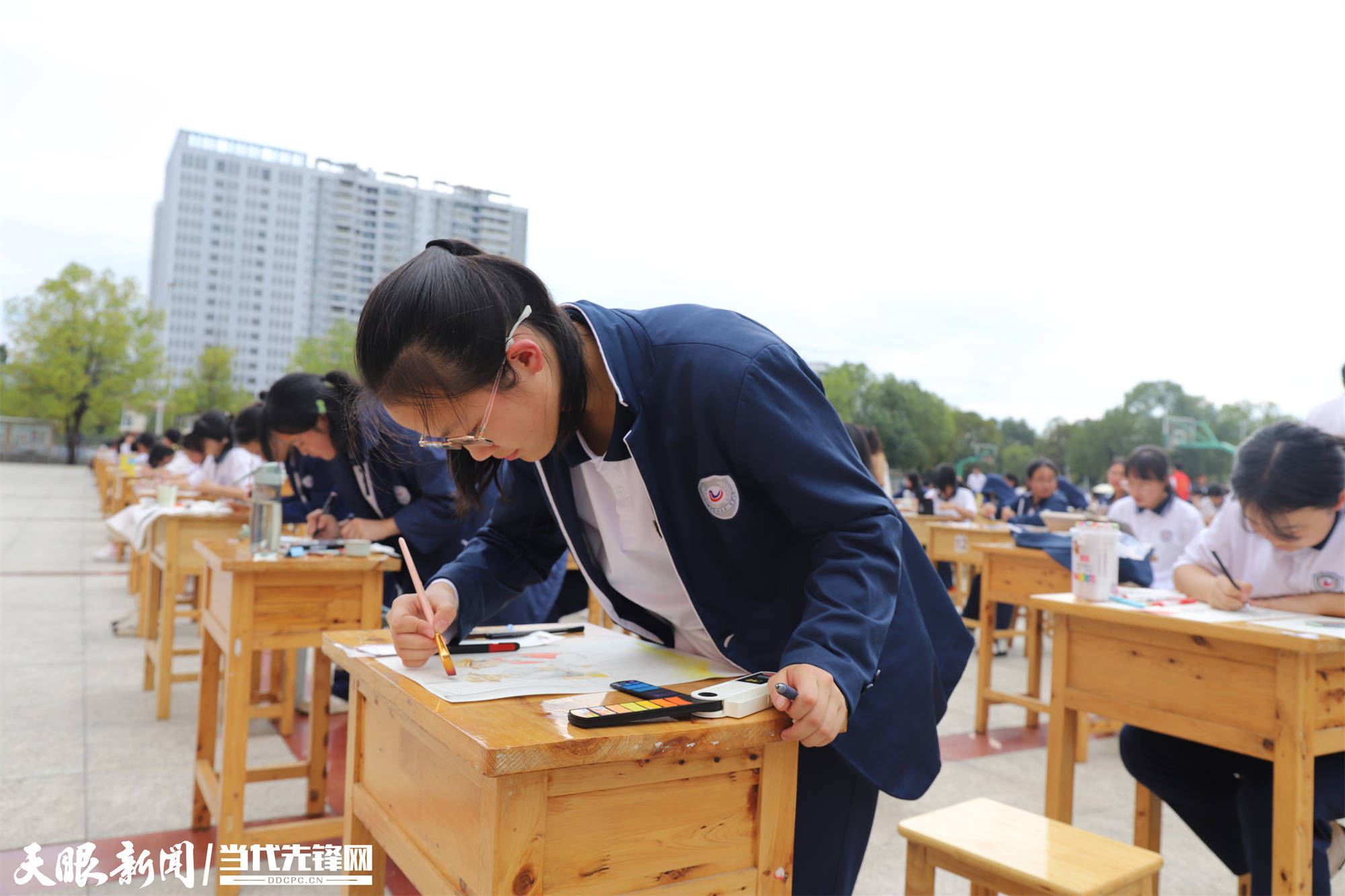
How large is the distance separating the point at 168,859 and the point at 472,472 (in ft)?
6.51

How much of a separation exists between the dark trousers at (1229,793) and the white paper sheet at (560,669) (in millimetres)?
1583

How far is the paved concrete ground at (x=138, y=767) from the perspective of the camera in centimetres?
273

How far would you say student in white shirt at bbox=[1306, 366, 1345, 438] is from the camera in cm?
310

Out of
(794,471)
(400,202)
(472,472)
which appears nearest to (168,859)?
(472,472)

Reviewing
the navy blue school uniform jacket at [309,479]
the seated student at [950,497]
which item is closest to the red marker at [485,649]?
the navy blue school uniform jacket at [309,479]

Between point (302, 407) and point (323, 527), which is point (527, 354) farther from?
point (323, 527)

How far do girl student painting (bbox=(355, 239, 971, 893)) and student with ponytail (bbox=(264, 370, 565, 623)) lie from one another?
52.8 inches

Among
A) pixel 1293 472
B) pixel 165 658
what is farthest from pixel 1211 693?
pixel 165 658

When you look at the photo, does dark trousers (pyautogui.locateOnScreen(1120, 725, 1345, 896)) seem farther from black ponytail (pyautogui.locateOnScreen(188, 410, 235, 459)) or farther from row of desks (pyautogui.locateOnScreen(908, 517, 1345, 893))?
black ponytail (pyautogui.locateOnScreen(188, 410, 235, 459))

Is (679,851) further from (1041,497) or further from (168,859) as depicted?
(1041,497)

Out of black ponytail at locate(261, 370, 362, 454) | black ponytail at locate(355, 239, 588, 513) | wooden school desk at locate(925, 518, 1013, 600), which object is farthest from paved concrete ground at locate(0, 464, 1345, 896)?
black ponytail at locate(355, 239, 588, 513)

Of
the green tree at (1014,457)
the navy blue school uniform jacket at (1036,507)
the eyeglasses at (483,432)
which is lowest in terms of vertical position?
the navy blue school uniform jacket at (1036,507)

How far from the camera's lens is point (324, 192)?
246 feet

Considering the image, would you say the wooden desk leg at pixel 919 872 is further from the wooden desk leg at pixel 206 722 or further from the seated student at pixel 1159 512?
the seated student at pixel 1159 512
